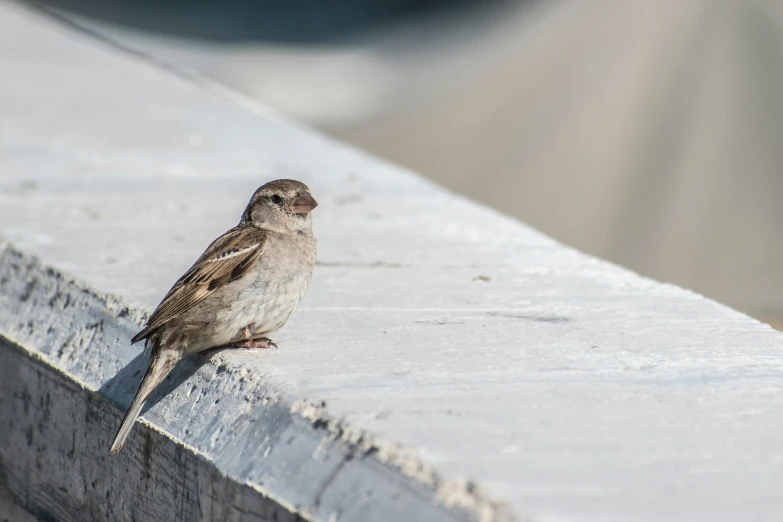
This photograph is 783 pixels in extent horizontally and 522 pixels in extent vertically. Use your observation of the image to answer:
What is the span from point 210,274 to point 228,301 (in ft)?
0.28

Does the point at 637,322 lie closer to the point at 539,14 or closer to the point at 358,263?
the point at 358,263

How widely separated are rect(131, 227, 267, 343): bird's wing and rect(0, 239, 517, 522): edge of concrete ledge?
17 centimetres

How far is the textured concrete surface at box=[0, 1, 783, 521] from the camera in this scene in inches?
89.6

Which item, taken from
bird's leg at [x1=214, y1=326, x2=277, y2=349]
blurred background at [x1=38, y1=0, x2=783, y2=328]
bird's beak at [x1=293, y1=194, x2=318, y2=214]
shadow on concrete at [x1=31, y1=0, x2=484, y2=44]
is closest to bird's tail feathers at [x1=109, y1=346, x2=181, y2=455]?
bird's leg at [x1=214, y1=326, x2=277, y2=349]

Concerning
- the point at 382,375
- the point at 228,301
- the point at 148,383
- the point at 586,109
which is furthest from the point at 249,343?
the point at 586,109

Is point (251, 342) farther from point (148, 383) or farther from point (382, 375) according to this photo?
point (382, 375)

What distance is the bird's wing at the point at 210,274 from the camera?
2.99 m

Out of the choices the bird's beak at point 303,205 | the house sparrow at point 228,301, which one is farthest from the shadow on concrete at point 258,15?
the house sparrow at point 228,301

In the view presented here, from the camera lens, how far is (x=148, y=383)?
2.92 metres

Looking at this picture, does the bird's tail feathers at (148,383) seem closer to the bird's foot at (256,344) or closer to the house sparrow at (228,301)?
the house sparrow at (228,301)

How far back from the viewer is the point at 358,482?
7.57ft

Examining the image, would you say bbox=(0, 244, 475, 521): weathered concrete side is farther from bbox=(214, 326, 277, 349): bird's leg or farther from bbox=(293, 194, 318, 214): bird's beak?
bbox=(293, 194, 318, 214): bird's beak

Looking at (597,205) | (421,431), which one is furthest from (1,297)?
(597,205)

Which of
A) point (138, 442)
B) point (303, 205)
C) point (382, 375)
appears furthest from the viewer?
point (303, 205)
